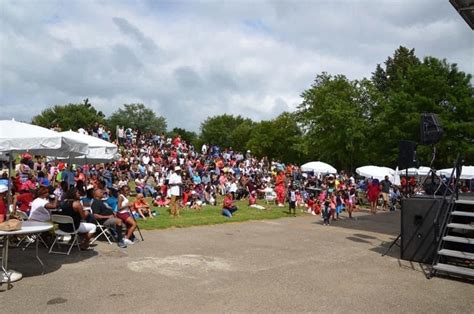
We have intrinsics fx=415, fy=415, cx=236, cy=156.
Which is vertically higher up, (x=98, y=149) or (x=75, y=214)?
(x=98, y=149)

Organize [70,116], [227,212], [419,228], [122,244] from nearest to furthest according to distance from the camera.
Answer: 1. [419,228]
2. [122,244]
3. [227,212]
4. [70,116]

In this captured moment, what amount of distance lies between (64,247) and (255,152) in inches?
2514

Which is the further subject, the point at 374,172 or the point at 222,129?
the point at 222,129

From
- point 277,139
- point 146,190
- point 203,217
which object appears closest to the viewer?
point 203,217

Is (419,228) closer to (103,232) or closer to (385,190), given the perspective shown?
(103,232)

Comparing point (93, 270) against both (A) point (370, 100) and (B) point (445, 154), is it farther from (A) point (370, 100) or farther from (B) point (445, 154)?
(A) point (370, 100)

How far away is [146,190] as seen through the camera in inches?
858

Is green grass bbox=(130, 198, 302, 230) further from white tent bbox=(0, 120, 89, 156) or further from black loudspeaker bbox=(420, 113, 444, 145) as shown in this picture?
black loudspeaker bbox=(420, 113, 444, 145)

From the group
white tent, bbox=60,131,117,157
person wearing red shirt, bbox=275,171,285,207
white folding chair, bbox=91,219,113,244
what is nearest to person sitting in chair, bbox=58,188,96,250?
white folding chair, bbox=91,219,113,244

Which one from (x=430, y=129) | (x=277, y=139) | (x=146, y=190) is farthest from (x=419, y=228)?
(x=277, y=139)

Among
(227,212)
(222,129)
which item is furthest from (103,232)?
(222,129)

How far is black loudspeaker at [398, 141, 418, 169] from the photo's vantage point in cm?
1056

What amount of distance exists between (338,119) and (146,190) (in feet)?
85.4

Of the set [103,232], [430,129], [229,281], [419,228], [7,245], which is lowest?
[229,281]
